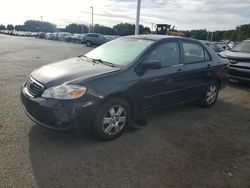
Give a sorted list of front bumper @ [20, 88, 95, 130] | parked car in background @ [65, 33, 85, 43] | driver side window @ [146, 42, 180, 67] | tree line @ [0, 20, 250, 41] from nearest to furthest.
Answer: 1. front bumper @ [20, 88, 95, 130]
2. driver side window @ [146, 42, 180, 67]
3. parked car in background @ [65, 33, 85, 43]
4. tree line @ [0, 20, 250, 41]

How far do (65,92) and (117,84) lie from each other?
0.81 metres

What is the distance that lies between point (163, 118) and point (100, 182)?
8.63ft

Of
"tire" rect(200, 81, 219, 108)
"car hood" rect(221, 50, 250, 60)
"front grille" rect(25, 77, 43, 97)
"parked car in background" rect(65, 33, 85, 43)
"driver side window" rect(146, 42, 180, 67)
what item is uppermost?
"driver side window" rect(146, 42, 180, 67)

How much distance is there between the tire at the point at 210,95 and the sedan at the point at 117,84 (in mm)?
201

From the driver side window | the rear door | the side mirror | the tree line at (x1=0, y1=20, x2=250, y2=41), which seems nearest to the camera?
the side mirror

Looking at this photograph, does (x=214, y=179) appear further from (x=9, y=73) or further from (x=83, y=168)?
(x=9, y=73)

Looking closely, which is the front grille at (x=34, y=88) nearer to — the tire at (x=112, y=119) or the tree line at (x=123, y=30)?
the tire at (x=112, y=119)

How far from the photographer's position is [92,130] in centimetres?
425

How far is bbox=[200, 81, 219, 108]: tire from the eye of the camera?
21.3 ft

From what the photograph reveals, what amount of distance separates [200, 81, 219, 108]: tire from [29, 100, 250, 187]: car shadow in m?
1.06

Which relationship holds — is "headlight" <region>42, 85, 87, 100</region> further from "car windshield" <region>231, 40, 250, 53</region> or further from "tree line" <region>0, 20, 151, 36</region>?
"tree line" <region>0, 20, 151, 36</region>

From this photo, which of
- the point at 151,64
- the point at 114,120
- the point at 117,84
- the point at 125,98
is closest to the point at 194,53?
the point at 151,64

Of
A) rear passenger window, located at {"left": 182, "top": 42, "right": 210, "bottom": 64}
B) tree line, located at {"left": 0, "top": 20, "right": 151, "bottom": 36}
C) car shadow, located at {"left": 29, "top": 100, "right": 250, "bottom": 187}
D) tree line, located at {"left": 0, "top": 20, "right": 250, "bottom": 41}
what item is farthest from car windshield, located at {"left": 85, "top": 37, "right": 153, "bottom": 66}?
tree line, located at {"left": 0, "top": 20, "right": 151, "bottom": 36}

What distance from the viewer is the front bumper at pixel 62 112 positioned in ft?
12.8
